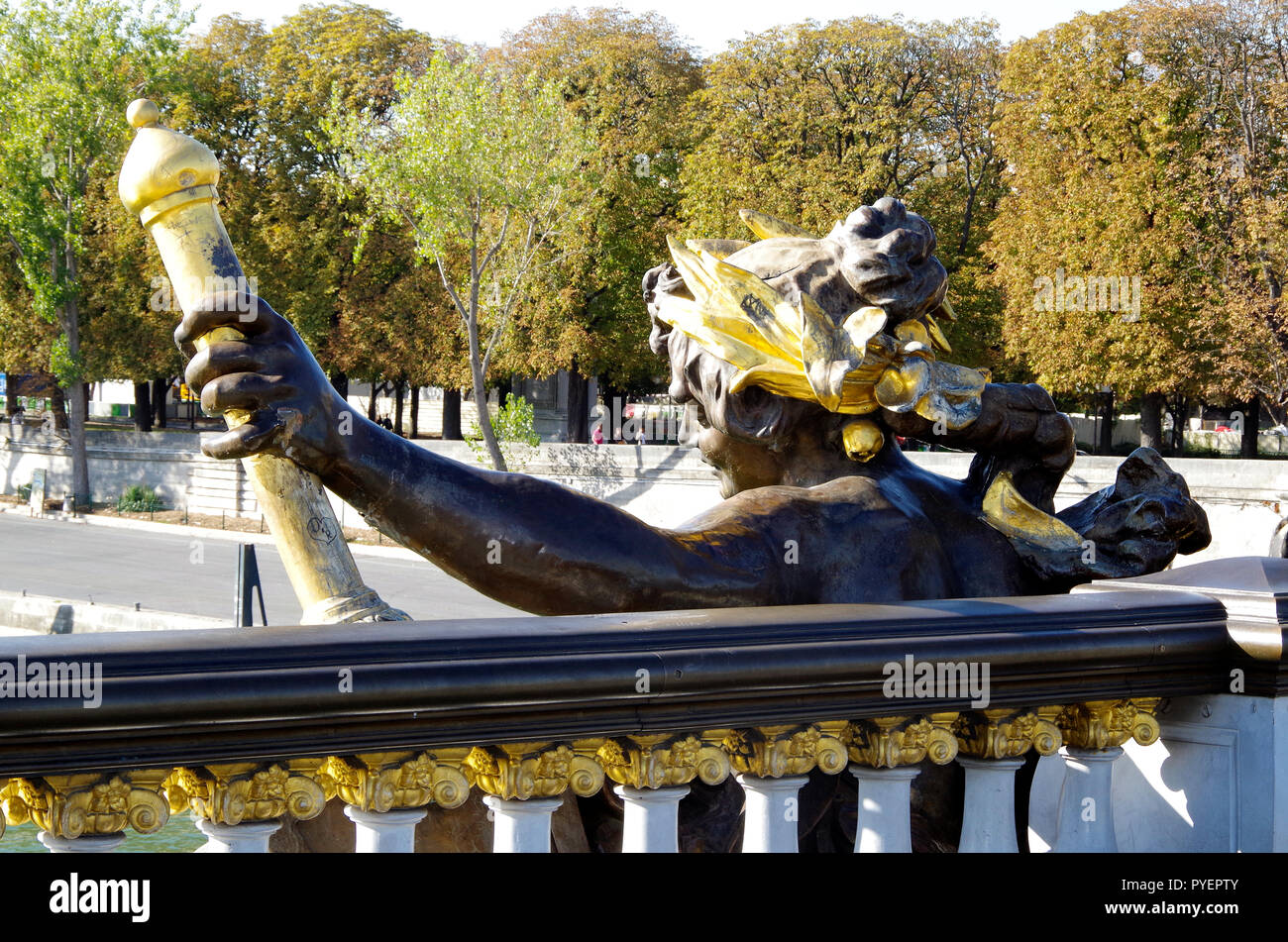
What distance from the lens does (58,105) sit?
3475cm

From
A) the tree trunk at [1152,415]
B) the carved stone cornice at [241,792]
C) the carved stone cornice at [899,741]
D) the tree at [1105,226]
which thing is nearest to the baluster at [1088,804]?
the carved stone cornice at [899,741]

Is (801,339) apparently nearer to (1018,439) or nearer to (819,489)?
(819,489)

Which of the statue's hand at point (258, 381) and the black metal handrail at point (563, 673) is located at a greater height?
the statue's hand at point (258, 381)

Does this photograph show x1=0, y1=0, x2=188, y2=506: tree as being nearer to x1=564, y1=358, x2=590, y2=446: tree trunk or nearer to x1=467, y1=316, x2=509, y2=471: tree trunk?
x1=467, y1=316, x2=509, y2=471: tree trunk

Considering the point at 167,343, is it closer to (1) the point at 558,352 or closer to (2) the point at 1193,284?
(1) the point at 558,352

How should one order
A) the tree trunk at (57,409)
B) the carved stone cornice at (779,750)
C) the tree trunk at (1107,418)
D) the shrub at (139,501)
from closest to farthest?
the carved stone cornice at (779,750) < the shrub at (139,501) < the tree trunk at (1107,418) < the tree trunk at (57,409)

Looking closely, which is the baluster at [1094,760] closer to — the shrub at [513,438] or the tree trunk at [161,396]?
the shrub at [513,438]

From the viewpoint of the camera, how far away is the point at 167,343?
1623 inches

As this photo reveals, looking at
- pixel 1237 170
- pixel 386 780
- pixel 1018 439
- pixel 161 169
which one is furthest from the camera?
pixel 1237 170

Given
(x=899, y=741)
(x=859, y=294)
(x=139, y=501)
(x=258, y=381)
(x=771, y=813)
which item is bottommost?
(x=139, y=501)

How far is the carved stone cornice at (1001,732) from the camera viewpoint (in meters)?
3.04

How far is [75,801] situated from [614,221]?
3890 cm

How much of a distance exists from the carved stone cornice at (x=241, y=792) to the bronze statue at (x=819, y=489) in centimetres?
84

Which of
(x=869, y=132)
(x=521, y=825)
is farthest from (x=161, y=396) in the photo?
(x=521, y=825)
